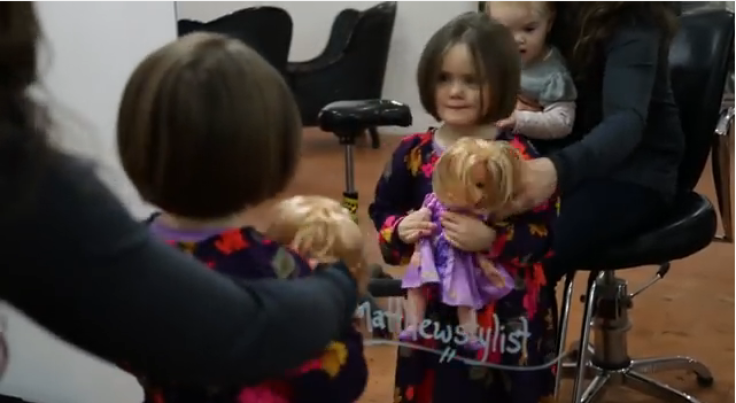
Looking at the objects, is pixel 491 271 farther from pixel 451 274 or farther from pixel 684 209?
pixel 684 209

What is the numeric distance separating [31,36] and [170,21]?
95cm

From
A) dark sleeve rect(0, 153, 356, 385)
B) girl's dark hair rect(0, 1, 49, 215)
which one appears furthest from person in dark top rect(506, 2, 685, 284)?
girl's dark hair rect(0, 1, 49, 215)

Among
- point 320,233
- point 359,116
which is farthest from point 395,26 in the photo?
point 320,233

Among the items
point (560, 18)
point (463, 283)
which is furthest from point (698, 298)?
point (463, 283)

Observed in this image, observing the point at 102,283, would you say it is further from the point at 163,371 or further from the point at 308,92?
the point at 308,92

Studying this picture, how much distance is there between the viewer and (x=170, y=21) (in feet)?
4.92

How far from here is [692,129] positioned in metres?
1.75

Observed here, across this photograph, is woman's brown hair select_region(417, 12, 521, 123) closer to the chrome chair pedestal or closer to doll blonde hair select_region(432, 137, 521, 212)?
doll blonde hair select_region(432, 137, 521, 212)

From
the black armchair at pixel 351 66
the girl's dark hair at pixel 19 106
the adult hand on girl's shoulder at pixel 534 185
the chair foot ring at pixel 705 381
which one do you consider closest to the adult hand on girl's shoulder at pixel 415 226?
the adult hand on girl's shoulder at pixel 534 185

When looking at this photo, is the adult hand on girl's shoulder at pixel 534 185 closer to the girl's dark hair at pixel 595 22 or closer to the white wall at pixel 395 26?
the girl's dark hair at pixel 595 22

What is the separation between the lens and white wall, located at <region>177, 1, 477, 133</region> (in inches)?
175

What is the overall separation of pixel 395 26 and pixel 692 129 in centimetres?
290

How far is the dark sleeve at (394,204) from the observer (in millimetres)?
1437

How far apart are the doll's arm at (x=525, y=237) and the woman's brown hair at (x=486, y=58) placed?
16 centimetres
